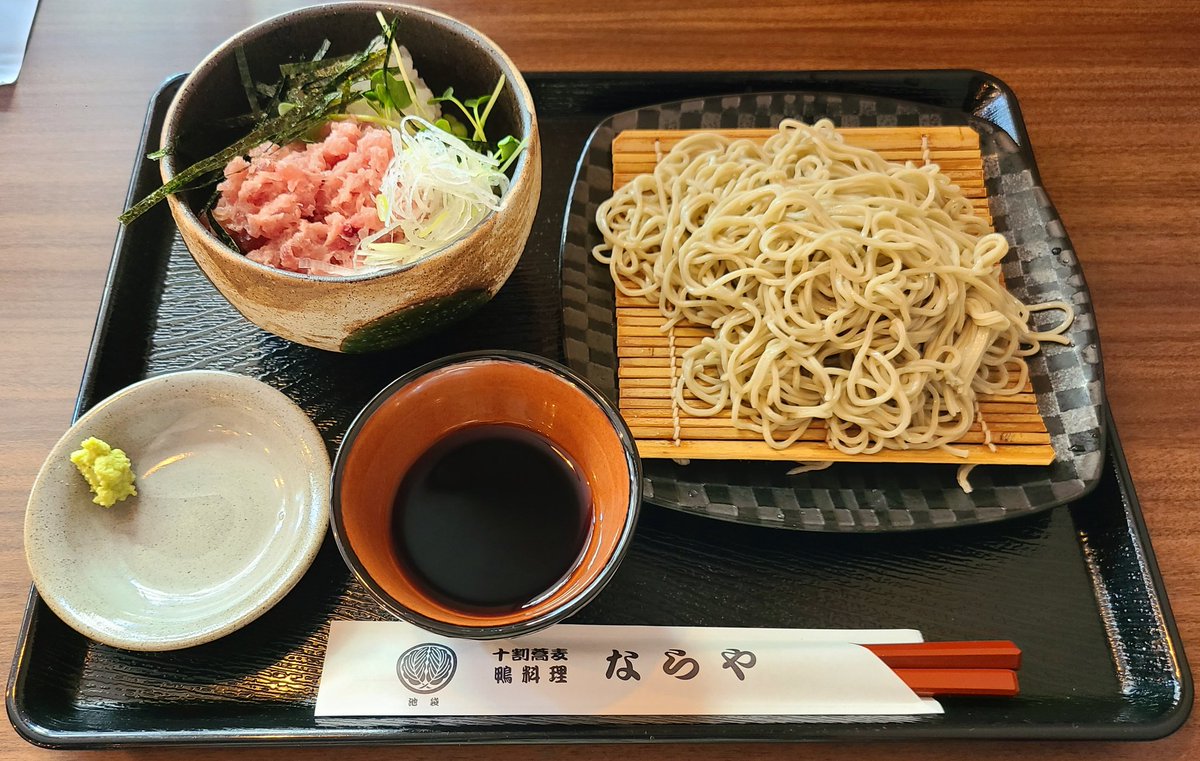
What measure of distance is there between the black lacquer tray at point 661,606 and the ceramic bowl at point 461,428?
0.22m

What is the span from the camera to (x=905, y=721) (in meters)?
1.21

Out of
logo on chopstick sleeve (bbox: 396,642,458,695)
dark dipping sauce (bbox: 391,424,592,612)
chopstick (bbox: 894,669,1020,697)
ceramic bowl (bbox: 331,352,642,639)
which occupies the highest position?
ceramic bowl (bbox: 331,352,642,639)

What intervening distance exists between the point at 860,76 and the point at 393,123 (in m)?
1.17

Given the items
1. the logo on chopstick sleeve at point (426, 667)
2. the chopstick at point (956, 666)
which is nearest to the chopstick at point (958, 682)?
the chopstick at point (956, 666)

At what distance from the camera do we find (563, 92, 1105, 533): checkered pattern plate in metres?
1.39

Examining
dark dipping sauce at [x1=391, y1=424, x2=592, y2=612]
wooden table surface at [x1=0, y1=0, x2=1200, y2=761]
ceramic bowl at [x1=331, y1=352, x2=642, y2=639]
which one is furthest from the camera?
wooden table surface at [x1=0, y1=0, x2=1200, y2=761]

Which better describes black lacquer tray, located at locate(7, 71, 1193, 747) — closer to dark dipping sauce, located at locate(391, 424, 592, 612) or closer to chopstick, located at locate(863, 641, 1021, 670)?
chopstick, located at locate(863, 641, 1021, 670)

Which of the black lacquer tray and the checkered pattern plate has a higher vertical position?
the checkered pattern plate

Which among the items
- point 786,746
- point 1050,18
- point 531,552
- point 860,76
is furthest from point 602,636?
point 1050,18

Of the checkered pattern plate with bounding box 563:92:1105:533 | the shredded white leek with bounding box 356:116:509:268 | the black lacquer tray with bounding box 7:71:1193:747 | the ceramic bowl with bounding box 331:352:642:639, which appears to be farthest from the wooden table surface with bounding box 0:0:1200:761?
the shredded white leek with bounding box 356:116:509:268

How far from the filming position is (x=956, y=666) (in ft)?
4.11

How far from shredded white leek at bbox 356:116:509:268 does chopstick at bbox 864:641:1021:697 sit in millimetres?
1002

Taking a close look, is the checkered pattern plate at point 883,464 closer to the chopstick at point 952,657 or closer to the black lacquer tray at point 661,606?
the black lacquer tray at point 661,606

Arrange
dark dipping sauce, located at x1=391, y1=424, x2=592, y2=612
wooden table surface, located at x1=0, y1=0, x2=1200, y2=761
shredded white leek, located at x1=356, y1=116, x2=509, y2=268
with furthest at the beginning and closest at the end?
wooden table surface, located at x1=0, y1=0, x2=1200, y2=761, shredded white leek, located at x1=356, y1=116, x2=509, y2=268, dark dipping sauce, located at x1=391, y1=424, x2=592, y2=612
